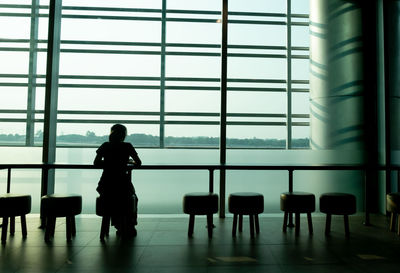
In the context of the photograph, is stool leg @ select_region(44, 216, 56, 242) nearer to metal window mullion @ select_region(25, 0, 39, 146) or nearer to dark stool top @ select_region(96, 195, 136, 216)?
dark stool top @ select_region(96, 195, 136, 216)

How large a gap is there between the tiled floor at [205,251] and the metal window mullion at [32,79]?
262cm

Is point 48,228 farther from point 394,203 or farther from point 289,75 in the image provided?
point 289,75

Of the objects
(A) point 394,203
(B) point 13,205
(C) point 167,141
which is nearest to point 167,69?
(C) point 167,141

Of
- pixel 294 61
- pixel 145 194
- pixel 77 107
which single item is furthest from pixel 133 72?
pixel 294 61

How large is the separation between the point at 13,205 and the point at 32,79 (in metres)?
3.15

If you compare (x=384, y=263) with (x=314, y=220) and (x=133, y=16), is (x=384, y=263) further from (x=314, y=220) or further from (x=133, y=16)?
(x=133, y=16)

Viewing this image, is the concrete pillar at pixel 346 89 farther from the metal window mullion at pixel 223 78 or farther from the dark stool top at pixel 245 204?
the dark stool top at pixel 245 204

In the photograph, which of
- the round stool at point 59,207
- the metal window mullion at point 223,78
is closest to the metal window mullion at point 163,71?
the metal window mullion at point 223,78

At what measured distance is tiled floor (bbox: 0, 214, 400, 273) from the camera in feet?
7.38

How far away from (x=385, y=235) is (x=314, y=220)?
2.91ft

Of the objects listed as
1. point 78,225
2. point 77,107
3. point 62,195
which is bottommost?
point 78,225

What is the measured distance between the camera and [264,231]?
333 centimetres

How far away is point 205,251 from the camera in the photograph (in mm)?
2641

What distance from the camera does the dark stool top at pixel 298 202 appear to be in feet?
10.3
